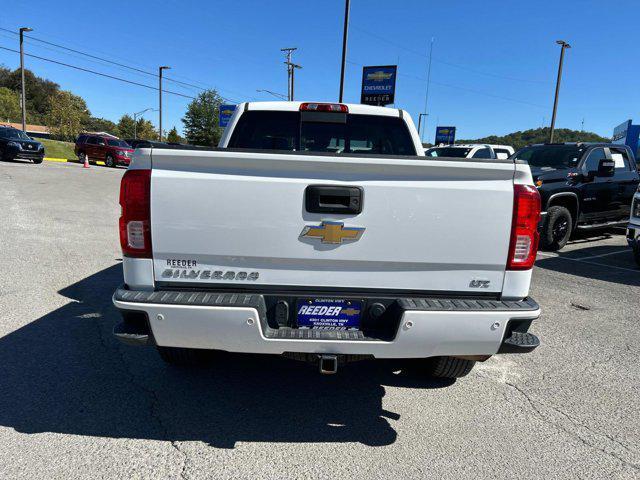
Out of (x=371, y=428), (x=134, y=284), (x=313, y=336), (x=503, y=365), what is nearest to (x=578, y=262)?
(x=503, y=365)

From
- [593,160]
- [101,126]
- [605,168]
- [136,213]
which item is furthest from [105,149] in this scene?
[101,126]

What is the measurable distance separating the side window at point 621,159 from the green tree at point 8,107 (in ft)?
283

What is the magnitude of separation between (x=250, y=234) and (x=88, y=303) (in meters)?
3.36

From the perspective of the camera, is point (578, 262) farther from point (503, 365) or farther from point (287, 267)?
point (287, 267)

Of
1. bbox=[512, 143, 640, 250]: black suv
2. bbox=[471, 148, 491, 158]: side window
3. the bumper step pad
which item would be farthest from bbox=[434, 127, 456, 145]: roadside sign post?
the bumper step pad

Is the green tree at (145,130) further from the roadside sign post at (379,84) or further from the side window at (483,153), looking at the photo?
the side window at (483,153)

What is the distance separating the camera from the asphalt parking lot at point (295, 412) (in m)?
2.54

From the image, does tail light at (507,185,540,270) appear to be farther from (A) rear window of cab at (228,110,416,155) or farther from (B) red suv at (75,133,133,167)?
(B) red suv at (75,133,133,167)

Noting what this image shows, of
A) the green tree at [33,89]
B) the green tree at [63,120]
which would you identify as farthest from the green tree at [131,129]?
the green tree at [63,120]

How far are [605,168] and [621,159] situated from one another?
200 centimetres

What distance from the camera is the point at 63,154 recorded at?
36.3 metres

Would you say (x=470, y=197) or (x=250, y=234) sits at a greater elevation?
(x=470, y=197)

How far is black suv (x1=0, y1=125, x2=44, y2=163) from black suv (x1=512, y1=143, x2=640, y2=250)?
76.3 ft

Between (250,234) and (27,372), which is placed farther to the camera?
(27,372)
